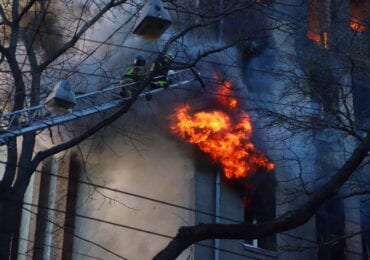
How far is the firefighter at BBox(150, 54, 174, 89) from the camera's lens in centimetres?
1092

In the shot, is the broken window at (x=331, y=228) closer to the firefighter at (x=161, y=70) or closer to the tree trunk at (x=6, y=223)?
the firefighter at (x=161, y=70)

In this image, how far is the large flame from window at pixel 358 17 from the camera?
14.1 metres

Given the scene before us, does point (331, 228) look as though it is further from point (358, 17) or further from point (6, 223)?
point (6, 223)

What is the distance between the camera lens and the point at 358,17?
601 inches

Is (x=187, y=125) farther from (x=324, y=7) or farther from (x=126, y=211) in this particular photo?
(x=324, y=7)

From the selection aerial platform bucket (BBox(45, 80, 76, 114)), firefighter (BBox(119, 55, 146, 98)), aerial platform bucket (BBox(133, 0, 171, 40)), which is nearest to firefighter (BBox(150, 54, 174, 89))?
firefighter (BBox(119, 55, 146, 98))

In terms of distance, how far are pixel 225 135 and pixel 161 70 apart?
14.5 feet

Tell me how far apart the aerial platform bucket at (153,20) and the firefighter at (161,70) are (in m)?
1.45

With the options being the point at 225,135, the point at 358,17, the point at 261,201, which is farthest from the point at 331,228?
the point at 358,17

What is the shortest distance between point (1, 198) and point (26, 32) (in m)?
3.00

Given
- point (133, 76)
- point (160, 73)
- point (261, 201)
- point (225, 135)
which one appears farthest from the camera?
point (261, 201)

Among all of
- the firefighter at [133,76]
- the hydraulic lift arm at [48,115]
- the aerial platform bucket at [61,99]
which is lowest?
the aerial platform bucket at [61,99]

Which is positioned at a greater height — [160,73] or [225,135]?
[225,135]

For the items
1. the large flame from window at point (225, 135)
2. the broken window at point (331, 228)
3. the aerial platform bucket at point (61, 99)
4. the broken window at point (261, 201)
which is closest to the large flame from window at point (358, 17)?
the large flame from window at point (225, 135)
